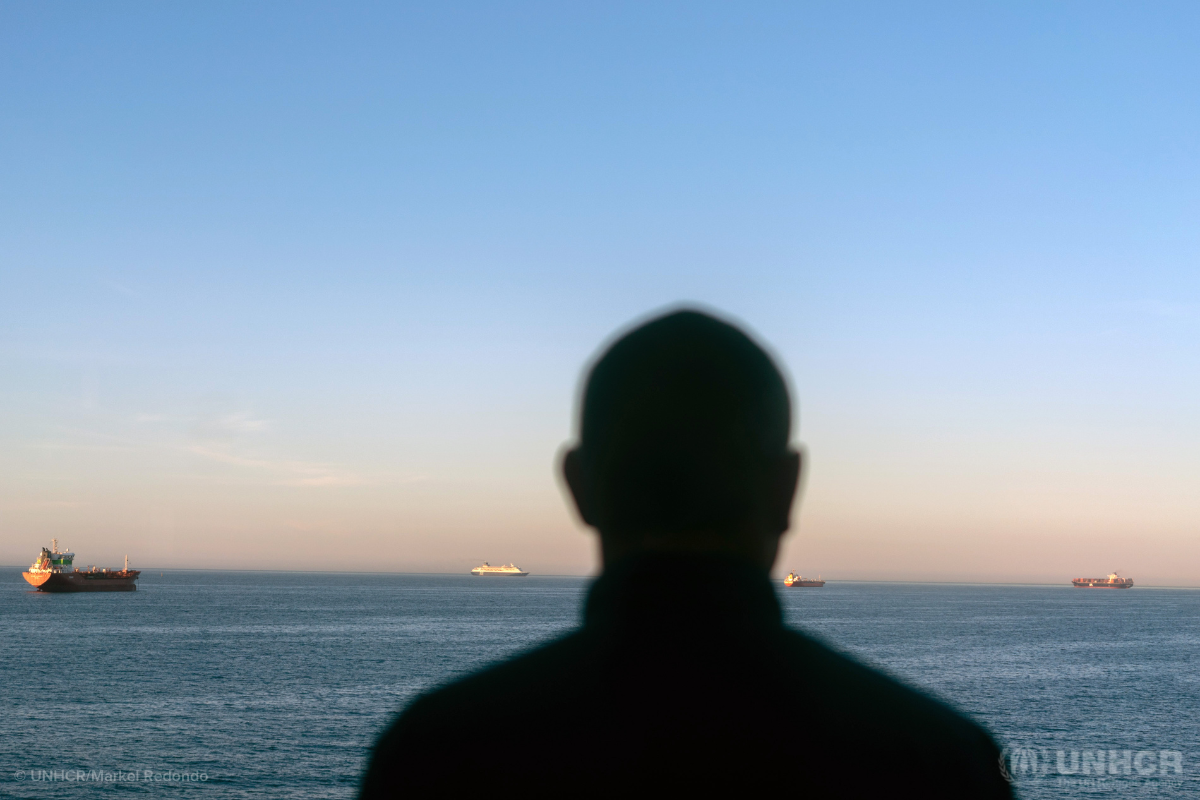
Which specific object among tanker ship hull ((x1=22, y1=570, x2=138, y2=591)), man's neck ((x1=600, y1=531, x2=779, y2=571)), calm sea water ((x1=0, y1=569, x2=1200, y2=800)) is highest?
man's neck ((x1=600, y1=531, x2=779, y2=571))

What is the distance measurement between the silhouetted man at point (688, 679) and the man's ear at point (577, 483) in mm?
110

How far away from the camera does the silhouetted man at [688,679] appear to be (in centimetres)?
163

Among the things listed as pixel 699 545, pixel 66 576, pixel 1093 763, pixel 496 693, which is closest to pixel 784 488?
pixel 699 545

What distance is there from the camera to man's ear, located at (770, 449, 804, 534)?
1.87 metres

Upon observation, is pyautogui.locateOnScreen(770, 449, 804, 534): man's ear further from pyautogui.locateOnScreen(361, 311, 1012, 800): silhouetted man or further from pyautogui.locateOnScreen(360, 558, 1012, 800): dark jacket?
pyautogui.locateOnScreen(360, 558, 1012, 800): dark jacket

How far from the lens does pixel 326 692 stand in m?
63.0

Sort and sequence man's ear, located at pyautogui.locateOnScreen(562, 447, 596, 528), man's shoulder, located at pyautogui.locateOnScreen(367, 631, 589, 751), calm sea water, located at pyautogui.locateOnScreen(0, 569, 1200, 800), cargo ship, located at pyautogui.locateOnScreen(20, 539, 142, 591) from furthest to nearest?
1. cargo ship, located at pyautogui.locateOnScreen(20, 539, 142, 591)
2. calm sea water, located at pyautogui.locateOnScreen(0, 569, 1200, 800)
3. man's ear, located at pyautogui.locateOnScreen(562, 447, 596, 528)
4. man's shoulder, located at pyautogui.locateOnScreen(367, 631, 589, 751)

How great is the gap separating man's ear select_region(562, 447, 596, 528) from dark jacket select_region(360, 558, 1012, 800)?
0.25 m

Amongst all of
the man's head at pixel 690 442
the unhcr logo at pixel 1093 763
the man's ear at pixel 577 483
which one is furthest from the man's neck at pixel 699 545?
the unhcr logo at pixel 1093 763

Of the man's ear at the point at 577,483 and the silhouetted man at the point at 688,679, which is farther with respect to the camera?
the man's ear at the point at 577,483

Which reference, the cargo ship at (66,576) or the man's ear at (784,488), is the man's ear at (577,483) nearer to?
the man's ear at (784,488)

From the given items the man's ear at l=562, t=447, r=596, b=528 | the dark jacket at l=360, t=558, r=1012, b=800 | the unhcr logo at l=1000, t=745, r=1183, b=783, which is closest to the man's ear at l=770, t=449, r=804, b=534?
the dark jacket at l=360, t=558, r=1012, b=800

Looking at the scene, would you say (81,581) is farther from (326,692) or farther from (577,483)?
(577,483)

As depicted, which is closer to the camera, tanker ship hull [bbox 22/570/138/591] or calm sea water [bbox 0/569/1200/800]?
calm sea water [bbox 0/569/1200/800]
